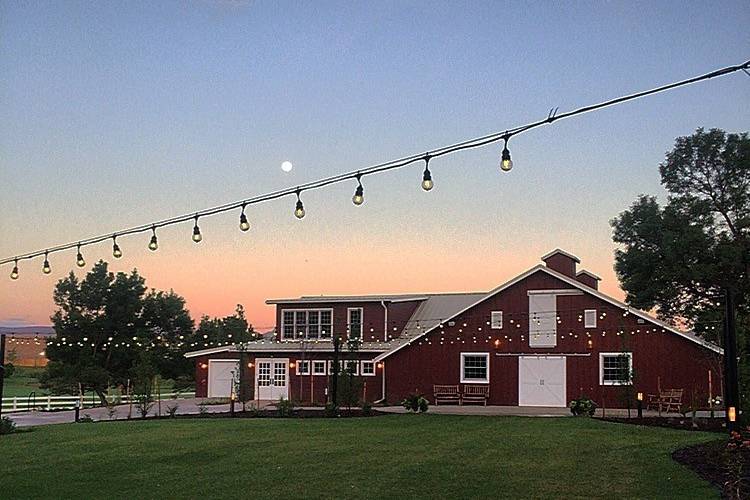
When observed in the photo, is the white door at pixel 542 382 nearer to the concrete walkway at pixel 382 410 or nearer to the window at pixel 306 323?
the concrete walkway at pixel 382 410

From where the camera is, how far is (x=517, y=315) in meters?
33.4

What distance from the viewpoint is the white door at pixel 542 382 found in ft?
107

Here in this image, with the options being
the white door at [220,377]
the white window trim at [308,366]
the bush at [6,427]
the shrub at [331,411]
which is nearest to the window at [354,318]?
the white window trim at [308,366]

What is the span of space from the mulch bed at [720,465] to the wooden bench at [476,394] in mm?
17725

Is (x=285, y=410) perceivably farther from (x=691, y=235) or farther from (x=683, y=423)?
(x=691, y=235)

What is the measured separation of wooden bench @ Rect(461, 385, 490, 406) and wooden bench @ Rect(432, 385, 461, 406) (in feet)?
0.75

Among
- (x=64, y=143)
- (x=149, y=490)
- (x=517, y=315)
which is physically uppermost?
(x=64, y=143)

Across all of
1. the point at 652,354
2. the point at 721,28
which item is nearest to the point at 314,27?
the point at 721,28

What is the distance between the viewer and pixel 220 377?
41.0m

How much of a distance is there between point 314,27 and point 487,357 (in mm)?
20842

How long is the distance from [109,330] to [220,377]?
33.2ft

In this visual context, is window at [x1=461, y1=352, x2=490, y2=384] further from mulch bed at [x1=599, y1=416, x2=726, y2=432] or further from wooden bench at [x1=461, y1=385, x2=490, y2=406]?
mulch bed at [x1=599, y1=416, x2=726, y2=432]

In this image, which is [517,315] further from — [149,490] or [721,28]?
[149,490]

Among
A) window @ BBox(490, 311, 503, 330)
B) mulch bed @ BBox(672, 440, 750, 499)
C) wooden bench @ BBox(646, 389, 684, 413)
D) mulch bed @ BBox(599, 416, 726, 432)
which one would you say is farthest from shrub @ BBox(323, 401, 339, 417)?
mulch bed @ BBox(672, 440, 750, 499)
